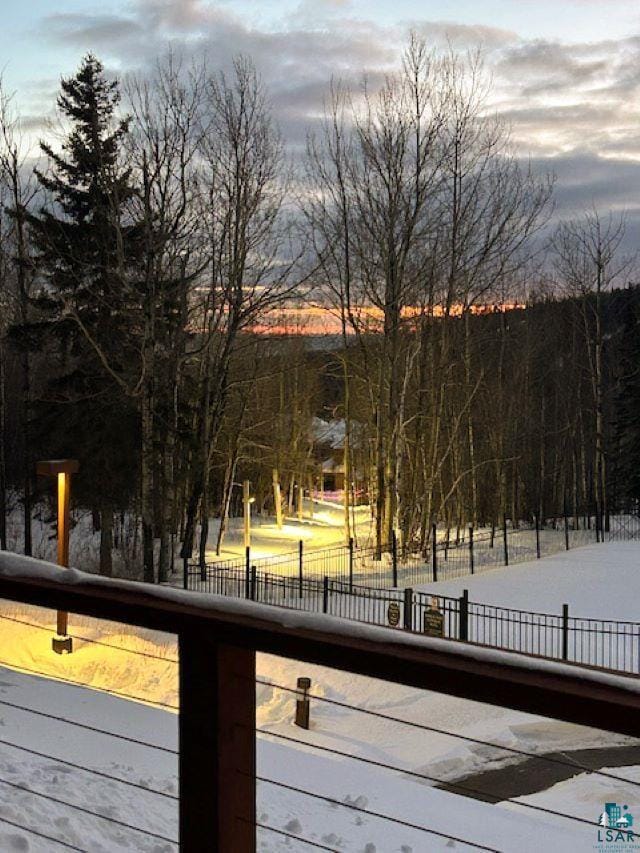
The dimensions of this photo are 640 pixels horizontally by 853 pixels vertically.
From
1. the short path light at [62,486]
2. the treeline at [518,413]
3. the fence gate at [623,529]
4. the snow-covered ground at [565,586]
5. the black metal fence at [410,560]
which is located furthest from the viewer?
the fence gate at [623,529]

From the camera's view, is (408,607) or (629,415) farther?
(629,415)

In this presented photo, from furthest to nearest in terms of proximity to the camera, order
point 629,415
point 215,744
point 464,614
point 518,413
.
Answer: point 629,415 < point 518,413 < point 464,614 < point 215,744

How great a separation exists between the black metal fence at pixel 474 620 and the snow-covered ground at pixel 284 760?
1283 millimetres

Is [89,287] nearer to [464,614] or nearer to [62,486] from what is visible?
[62,486]

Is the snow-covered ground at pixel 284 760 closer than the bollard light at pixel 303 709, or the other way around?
the snow-covered ground at pixel 284 760

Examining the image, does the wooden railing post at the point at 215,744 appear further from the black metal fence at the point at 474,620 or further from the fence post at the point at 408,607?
the fence post at the point at 408,607

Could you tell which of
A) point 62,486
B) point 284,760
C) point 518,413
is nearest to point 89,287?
point 62,486

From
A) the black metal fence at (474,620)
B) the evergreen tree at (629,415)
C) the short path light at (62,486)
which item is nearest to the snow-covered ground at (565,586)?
the black metal fence at (474,620)

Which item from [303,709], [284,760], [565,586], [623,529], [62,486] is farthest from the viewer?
[623,529]

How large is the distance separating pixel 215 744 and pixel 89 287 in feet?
66.7

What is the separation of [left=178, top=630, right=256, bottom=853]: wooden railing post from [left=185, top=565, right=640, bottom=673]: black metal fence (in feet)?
30.1

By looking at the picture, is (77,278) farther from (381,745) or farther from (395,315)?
(381,745)

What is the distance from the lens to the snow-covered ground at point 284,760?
4.31m

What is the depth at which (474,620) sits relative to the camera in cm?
1455
